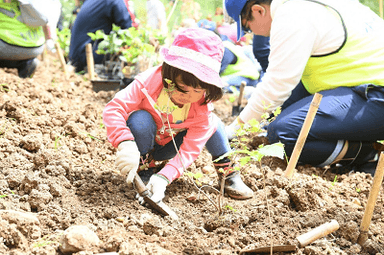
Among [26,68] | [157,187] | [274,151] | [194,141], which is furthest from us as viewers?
[26,68]

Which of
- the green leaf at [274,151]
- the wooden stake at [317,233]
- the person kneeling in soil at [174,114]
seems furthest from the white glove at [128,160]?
the wooden stake at [317,233]

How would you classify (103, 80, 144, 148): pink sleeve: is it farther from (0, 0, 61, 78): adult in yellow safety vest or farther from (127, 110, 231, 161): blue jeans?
(0, 0, 61, 78): adult in yellow safety vest

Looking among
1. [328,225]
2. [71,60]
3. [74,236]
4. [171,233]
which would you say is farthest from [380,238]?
[71,60]

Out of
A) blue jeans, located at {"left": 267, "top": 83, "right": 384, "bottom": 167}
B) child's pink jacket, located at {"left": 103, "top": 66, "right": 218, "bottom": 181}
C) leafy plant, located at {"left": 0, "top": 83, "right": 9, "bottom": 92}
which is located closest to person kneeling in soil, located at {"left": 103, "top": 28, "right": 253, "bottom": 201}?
child's pink jacket, located at {"left": 103, "top": 66, "right": 218, "bottom": 181}

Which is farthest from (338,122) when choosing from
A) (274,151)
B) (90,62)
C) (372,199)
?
(90,62)

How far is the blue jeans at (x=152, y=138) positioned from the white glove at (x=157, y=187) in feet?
0.60

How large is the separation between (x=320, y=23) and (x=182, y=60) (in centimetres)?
96

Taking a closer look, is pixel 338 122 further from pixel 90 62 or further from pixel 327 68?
pixel 90 62

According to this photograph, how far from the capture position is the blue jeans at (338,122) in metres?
2.17

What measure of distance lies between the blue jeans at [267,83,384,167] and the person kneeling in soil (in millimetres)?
624

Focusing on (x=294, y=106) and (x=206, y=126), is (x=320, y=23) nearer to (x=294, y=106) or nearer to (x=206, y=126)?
(x=294, y=106)

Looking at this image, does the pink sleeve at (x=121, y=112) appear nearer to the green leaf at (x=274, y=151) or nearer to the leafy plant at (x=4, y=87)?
the green leaf at (x=274, y=151)

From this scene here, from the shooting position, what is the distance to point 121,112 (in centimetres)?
168

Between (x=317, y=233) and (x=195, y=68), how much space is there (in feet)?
2.51
